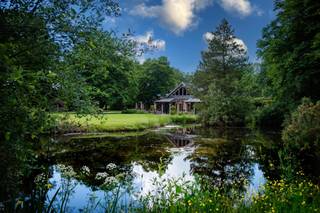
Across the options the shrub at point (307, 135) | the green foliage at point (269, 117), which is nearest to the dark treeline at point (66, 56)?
the shrub at point (307, 135)

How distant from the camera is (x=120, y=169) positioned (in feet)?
32.2

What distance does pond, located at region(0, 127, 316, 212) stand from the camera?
17.5ft

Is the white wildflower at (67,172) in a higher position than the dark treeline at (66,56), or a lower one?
lower

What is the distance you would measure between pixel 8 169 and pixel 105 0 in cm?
367

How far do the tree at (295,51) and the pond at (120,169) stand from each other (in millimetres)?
4940

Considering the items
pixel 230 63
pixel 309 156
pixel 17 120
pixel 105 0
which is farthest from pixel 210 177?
pixel 230 63

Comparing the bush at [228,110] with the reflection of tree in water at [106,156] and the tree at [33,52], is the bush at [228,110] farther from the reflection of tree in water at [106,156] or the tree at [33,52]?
the tree at [33,52]

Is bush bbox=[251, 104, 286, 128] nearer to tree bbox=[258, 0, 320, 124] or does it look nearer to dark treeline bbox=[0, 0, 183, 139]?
tree bbox=[258, 0, 320, 124]

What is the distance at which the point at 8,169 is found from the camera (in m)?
3.98

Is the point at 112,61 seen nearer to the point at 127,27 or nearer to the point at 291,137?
the point at 127,27

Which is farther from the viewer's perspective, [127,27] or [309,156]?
[309,156]

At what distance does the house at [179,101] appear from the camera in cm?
5084

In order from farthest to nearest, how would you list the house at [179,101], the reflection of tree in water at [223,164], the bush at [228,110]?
the house at [179,101], the bush at [228,110], the reflection of tree in water at [223,164]

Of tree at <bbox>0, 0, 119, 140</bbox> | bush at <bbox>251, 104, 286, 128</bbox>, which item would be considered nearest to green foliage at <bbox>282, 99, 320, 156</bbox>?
tree at <bbox>0, 0, 119, 140</bbox>
